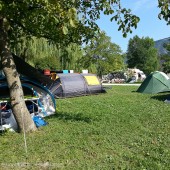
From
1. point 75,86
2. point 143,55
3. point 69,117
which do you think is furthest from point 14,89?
point 143,55

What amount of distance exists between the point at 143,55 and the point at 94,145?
218ft

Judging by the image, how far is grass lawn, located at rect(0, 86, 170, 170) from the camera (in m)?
4.96

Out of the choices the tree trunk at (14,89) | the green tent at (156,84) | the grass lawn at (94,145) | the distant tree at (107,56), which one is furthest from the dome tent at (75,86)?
the distant tree at (107,56)

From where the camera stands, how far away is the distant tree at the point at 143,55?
69688 mm

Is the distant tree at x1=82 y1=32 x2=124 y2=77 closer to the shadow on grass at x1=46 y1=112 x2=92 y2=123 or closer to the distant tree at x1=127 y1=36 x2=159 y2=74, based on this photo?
the distant tree at x1=127 y1=36 x2=159 y2=74

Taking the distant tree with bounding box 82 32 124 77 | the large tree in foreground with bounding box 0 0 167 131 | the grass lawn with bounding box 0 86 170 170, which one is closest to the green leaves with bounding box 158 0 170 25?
the large tree in foreground with bounding box 0 0 167 131

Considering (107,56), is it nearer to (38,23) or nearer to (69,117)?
(69,117)

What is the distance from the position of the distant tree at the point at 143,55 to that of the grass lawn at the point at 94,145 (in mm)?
62304

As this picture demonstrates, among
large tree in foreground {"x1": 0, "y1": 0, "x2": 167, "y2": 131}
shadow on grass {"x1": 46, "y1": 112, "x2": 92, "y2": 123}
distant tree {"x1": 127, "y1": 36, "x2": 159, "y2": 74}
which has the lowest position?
shadow on grass {"x1": 46, "y1": 112, "x2": 92, "y2": 123}

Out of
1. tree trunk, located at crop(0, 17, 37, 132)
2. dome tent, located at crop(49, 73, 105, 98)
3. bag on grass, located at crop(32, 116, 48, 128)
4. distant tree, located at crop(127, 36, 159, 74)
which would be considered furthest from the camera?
distant tree, located at crop(127, 36, 159, 74)

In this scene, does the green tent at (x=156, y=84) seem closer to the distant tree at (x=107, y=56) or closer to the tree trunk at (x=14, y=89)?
the tree trunk at (x=14, y=89)

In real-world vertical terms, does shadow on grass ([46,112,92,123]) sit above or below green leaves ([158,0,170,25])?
below

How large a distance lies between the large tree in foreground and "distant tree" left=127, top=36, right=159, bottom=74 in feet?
204

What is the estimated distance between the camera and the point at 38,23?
23.1ft
